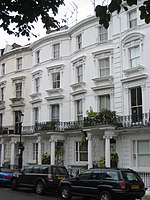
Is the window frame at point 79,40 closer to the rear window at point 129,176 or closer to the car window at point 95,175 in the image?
the car window at point 95,175

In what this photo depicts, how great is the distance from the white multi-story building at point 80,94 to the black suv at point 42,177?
14.9 feet

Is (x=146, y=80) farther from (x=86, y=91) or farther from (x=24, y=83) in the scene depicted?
(x=24, y=83)

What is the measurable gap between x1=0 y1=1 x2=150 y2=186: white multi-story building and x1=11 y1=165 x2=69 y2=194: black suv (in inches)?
179

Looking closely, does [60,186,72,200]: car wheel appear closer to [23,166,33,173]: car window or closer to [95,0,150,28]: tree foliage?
[23,166,33,173]: car window

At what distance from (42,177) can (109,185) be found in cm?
553

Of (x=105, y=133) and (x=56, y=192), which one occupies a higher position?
(x=105, y=133)

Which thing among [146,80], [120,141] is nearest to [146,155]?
[120,141]

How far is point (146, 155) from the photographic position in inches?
830

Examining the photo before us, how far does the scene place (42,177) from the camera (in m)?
18.2

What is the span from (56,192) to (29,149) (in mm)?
13098

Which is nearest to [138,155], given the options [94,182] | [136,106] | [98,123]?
[136,106]

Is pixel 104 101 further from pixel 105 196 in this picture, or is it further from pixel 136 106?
pixel 105 196

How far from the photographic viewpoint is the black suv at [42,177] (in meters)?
17.9

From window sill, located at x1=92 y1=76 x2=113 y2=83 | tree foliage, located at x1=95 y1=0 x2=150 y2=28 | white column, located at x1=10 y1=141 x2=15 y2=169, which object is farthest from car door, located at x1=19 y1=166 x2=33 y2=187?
tree foliage, located at x1=95 y1=0 x2=150 y2=28
